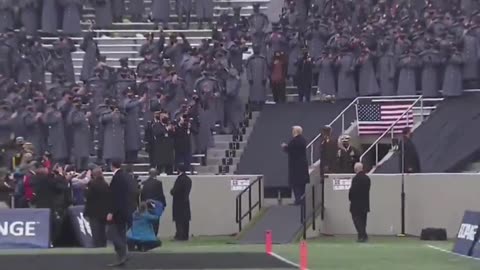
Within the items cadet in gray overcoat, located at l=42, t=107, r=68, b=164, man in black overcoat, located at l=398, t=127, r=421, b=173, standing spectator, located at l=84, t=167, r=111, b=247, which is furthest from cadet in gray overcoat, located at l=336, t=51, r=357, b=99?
standing spectator, located at l=84, t=167, r=111, b=247

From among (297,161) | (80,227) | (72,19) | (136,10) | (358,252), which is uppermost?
(136,10)

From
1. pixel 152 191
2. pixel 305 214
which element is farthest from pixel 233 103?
pixel 152 191

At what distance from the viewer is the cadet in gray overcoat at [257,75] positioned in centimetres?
4031

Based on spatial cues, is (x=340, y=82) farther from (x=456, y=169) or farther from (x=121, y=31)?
(x=121, y=31)

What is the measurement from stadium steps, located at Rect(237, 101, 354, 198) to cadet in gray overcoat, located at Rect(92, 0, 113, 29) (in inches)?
323

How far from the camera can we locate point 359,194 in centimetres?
3338

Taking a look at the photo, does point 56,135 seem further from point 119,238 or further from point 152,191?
point 119,238

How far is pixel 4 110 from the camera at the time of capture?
38938 millimetres

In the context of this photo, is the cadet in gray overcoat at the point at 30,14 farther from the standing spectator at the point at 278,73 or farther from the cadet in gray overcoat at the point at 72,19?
the standing spectator at the point at 278,73

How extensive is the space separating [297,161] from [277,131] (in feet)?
15.5

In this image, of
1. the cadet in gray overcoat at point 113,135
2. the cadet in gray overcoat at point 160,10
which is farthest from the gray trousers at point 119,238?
the cadet in gray overcoat at point 160,10

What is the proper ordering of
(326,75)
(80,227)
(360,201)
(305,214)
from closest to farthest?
(80,227), (360,201), (305,214), (326,75)

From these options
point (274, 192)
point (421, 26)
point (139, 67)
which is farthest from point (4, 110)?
point (421, 26)

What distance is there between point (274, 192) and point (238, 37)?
19.9ft
